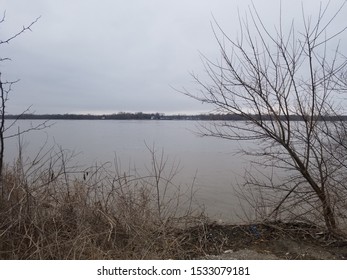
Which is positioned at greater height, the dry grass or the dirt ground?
the dry grass

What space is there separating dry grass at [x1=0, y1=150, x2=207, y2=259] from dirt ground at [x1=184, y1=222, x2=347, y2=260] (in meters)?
0.29

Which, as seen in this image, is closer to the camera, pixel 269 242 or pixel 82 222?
pixel 82 222

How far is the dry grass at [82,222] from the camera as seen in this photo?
4221 millimetres

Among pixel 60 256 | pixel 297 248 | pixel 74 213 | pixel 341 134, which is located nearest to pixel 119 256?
pixel 60 256

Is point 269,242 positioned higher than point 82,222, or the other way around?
point 82,222

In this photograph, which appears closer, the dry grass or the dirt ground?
the dry grass

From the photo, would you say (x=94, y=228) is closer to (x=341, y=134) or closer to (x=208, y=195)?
(x=341, y=134)

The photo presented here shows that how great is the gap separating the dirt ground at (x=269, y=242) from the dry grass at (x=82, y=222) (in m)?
0.29

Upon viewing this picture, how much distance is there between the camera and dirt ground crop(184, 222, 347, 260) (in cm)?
470

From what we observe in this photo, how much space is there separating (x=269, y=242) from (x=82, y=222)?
115 inches

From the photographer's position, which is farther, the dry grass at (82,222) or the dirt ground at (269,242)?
the dirt ground at (269,242)

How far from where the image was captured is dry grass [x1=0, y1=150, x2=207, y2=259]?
422cm

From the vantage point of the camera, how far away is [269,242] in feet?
16.9

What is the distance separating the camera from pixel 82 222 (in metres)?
4.85
